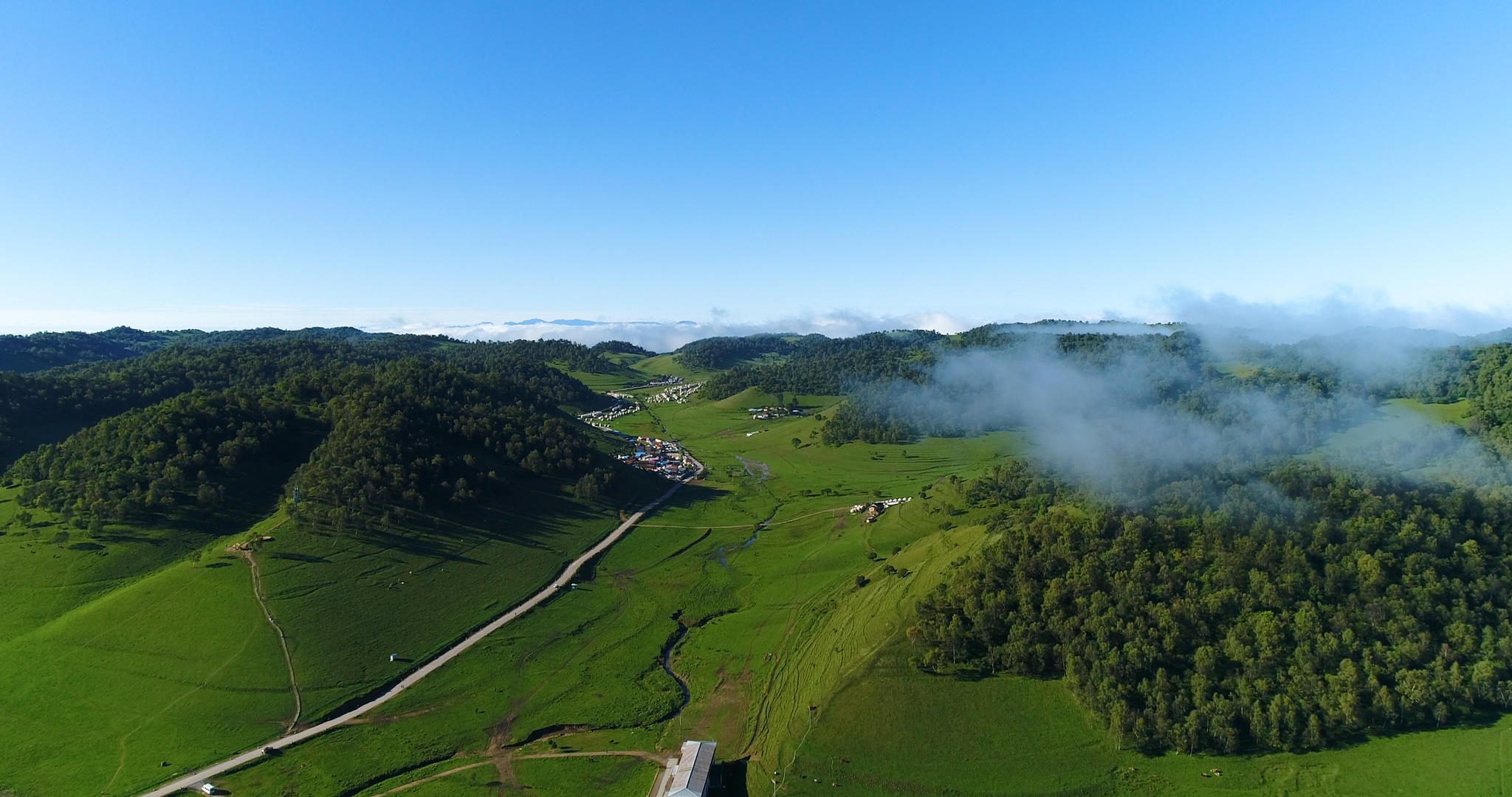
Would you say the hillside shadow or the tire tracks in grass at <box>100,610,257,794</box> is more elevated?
the tire tracks in grass at <box>100,610,257,794</box>

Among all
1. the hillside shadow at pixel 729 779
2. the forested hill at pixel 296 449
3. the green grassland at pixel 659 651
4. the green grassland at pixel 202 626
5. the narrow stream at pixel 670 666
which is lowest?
the hillside shadow at pixel 729 779

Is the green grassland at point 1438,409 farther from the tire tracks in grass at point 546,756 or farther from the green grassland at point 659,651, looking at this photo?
the tire tracks in grass at point 546,756

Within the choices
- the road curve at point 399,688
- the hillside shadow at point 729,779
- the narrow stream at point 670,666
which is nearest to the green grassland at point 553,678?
the narrow stream at point 670,666

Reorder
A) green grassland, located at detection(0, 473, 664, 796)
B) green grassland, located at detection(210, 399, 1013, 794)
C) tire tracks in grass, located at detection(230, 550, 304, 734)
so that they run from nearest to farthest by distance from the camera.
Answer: green grassland, located at detection(0, 473, 664, 796) → green grassland, located at detection(210, 399, 1013, 794) → tire tracks in grass, located at detection(230, 550, 304, 734)

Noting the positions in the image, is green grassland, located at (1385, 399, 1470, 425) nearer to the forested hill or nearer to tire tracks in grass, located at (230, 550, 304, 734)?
the forested hill

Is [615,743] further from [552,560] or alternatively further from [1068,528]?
[1068,528]

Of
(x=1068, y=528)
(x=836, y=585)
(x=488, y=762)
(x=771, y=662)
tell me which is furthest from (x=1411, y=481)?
(x=488, y=762)

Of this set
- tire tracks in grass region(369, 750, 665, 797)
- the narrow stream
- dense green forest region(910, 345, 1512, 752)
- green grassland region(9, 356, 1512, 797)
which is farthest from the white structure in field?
dense green forest region(910, 345, 1512, 752)
